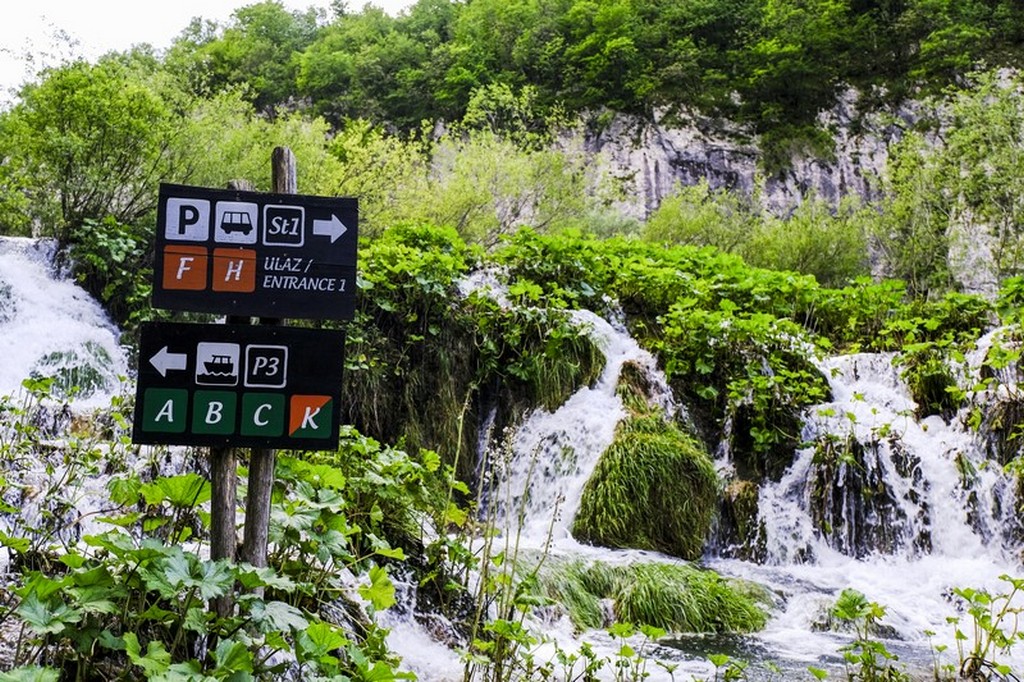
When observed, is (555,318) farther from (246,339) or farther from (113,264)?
(113,264)

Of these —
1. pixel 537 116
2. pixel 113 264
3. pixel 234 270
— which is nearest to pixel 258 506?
pixel 234 270

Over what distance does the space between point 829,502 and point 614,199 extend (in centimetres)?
1725

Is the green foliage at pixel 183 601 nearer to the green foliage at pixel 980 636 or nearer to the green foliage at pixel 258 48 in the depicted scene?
the green foliage at pixel 980 636

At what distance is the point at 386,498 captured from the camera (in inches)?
149

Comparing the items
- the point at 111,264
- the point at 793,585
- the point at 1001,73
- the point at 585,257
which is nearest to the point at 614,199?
the point at 1001,73

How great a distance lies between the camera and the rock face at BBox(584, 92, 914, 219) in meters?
24.3

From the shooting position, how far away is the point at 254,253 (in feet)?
8.46

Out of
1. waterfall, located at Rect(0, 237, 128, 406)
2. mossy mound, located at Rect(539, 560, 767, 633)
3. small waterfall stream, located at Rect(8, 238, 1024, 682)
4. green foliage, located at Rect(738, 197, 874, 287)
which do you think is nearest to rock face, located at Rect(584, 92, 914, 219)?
green foliage, located at Rect(738, 197, 874, 287)

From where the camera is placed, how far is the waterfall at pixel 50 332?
884cm

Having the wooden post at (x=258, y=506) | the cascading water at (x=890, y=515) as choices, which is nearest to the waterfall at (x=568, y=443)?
the cascading water at (x=890, y=515)

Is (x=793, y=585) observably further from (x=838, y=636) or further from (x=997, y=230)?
(x=997, y=230)

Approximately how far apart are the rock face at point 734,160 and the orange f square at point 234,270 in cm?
2244

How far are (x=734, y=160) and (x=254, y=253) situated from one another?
24.9 metres

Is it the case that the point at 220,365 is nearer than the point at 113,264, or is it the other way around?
the point at 220,365
